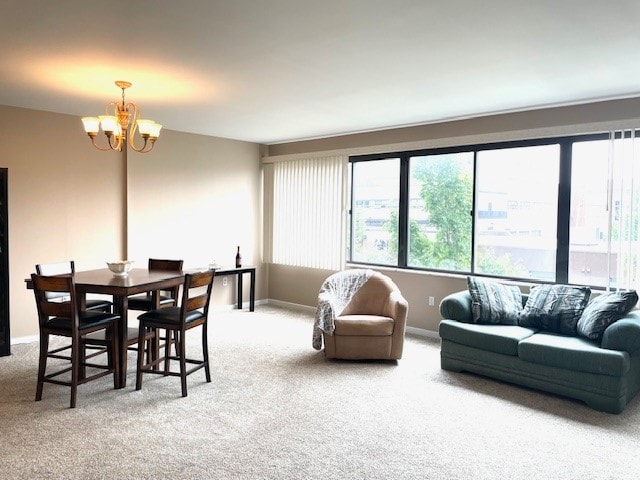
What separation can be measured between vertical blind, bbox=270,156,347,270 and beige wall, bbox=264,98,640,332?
153mm

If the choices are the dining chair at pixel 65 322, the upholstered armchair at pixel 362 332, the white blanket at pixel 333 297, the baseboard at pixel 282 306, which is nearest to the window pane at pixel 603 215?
the baseboard at pixel 282 306

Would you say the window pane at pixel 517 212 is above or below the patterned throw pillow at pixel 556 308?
above

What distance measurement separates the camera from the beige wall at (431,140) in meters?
4.59

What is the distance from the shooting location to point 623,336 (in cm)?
360

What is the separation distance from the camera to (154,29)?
2975mm

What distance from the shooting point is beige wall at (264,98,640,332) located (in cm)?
459

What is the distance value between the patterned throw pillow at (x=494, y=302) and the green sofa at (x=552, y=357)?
0.08 m

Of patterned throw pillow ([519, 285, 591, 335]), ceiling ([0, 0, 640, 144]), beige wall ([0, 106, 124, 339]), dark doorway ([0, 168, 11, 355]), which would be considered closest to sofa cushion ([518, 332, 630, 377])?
patterned throw pillow ([519, 285, 591, 335])

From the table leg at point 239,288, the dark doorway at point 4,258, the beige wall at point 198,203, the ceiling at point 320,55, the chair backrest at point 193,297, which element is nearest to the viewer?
the ceiling at point 320,55

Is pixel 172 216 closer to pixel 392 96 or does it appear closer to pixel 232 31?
pixel 392 96

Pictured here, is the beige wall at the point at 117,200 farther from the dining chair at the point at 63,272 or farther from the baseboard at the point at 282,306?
the dining chair at the point at 63,272

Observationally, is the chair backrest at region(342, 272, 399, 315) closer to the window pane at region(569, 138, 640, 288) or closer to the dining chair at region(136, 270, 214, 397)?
the dining chair at region(136, 270, 214, 397)

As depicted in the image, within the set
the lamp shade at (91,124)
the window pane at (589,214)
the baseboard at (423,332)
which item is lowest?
the baseboard at (423,332)

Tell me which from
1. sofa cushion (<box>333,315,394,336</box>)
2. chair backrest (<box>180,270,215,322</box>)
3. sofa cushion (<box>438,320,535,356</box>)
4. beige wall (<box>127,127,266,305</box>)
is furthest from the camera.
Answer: beige wall (<box>127,127,266,305</box>)
